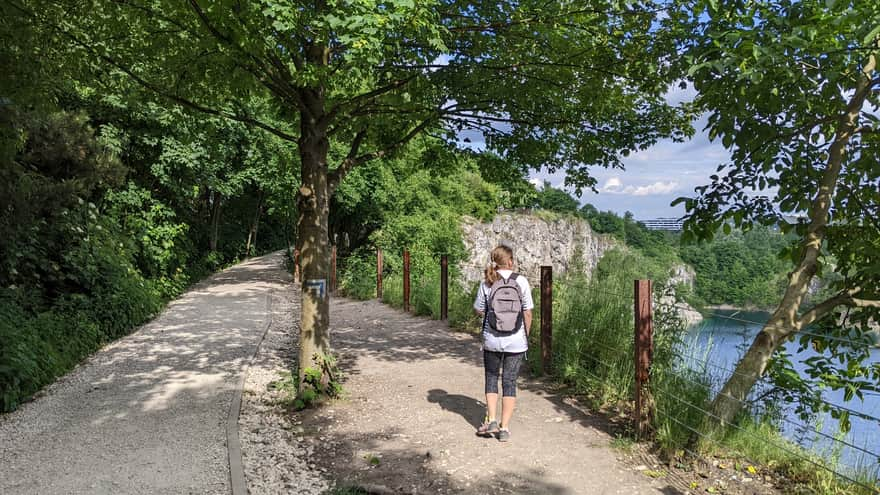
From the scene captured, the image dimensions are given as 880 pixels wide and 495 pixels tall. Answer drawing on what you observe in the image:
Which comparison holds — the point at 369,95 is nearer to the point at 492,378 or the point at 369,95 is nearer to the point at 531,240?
the point at 492,378

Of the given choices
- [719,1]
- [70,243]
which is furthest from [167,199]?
[719,1]

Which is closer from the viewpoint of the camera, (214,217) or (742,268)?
(742,268)

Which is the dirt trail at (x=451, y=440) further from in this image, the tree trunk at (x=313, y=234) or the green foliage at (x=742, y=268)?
the green foliage at (x=742, y=268)

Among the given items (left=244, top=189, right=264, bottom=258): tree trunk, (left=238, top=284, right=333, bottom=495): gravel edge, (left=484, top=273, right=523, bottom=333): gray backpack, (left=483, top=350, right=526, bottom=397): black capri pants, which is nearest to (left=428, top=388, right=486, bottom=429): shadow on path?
(left=483, top=350, right=526, bottom=397): black capri pants

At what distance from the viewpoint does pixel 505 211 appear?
107ft

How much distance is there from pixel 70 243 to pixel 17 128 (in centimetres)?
285

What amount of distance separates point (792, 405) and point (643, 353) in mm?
1493

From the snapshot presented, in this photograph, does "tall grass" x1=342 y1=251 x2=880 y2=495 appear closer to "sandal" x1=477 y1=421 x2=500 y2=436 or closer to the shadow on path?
the shadow on path

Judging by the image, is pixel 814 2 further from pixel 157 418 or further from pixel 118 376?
pixel 118 376

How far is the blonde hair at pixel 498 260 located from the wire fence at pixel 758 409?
163 centimetres

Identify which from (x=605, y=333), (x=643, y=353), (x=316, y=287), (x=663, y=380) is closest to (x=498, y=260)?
(x=643, y=353)

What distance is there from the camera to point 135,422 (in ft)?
19.6

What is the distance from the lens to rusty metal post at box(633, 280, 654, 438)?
16.3 feet

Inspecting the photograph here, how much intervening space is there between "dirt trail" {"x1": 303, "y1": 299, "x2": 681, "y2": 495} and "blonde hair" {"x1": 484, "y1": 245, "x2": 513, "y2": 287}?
142 centimetres
